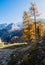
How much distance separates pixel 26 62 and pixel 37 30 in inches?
1401

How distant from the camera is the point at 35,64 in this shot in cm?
1266

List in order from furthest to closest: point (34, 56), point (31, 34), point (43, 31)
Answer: point (43, 31)
point (31, 34)
point (34, 56)

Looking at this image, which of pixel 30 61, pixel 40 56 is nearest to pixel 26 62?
pixel 30 61

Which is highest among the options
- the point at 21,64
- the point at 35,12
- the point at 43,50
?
the point at 35,12

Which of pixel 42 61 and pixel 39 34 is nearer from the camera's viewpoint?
pixel 42 61

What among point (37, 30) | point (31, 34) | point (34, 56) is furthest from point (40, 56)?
point (37, 30)

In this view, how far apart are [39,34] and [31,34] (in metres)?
4.47

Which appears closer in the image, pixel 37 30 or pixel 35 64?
pixel 35 64

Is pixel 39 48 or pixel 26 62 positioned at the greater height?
pixel 39 48

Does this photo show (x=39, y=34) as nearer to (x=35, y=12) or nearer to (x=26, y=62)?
(x=35, y=12)

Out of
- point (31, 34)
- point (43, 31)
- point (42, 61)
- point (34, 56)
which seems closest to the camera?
point (42, 61)

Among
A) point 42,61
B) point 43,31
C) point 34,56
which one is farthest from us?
point 43,31

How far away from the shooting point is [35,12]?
147ft

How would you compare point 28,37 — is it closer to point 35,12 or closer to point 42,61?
point 35,12
